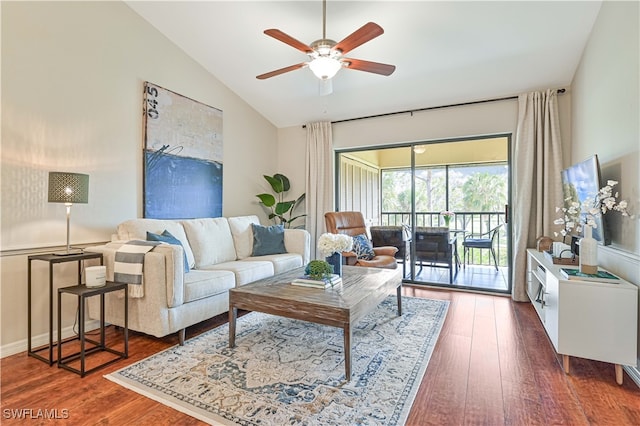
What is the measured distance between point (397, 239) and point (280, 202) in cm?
197

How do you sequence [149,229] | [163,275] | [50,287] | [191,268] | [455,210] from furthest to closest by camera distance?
[455,210] < [191,268] < [149,229] < [163,275] < [50,287]

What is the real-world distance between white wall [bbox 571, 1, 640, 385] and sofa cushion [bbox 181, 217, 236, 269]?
11.5ft

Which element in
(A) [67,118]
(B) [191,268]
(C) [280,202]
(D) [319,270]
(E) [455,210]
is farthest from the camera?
(C) [280,202]

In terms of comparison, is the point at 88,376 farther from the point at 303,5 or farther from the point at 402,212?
the point at 402,212

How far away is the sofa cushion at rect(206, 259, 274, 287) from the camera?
3203 mm

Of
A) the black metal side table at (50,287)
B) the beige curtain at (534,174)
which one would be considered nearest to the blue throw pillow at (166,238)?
the black metal side table at (50,287)

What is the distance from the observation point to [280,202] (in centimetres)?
529

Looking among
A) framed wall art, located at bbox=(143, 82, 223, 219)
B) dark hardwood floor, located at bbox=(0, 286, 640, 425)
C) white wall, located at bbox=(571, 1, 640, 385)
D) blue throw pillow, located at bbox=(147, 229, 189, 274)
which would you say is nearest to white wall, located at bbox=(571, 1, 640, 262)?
white wall, located at bbox=(571, 1, 640, 385)

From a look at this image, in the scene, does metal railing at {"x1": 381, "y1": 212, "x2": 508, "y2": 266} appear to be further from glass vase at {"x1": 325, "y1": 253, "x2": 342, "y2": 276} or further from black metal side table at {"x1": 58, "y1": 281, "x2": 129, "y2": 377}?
black metal side table at {"x1": 58, "y1": 281, "x2": 129, "y2": 377}

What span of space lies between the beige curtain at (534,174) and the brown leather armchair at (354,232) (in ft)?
4.90

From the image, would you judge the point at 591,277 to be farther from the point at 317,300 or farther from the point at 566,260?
the point at 317,300

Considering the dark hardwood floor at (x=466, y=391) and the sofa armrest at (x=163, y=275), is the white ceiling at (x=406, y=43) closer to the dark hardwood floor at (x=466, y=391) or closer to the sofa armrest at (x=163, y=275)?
the sofa armrest at (x=163, y=275)

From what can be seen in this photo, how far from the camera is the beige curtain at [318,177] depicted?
16.8ft

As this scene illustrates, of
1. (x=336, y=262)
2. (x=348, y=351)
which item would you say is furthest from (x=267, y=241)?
(x=348, y=351)
